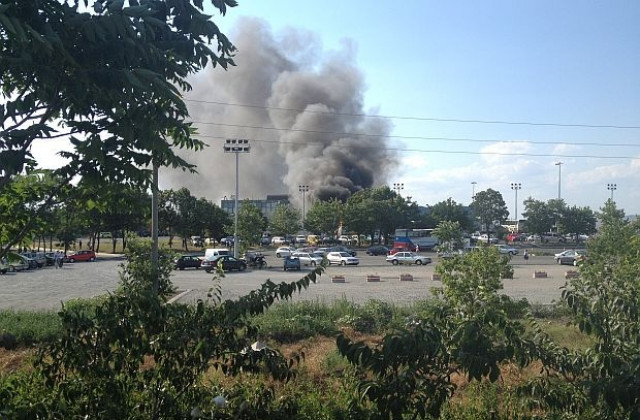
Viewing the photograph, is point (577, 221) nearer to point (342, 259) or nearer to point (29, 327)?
point (342, 259)

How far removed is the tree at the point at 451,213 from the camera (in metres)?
82.4

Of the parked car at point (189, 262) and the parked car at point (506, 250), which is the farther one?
the parked car at point (189, 262)

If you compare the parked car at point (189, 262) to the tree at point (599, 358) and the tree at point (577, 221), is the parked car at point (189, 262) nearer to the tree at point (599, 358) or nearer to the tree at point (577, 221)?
the tree at point (599, 358)

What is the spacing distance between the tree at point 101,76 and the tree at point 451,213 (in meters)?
79.1

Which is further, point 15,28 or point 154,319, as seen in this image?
point 154,319

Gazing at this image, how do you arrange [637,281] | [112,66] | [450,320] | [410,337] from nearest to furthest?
[410,337], [112,66], [450,320], [637,281]

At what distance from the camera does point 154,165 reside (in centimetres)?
375

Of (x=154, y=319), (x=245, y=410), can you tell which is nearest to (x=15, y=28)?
(x=154, y=319)

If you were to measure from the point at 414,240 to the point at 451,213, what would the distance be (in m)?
13.6

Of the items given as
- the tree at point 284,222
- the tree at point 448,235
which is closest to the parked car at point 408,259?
the tree at point 448,235

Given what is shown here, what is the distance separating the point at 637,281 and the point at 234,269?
120 feet

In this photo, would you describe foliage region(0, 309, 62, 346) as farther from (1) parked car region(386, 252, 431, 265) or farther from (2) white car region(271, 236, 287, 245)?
(2) white car region(271, 236, 287, 245)

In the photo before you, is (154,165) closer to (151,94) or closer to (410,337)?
(151,94)

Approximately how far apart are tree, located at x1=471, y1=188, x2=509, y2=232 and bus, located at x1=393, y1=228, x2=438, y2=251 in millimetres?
23744
